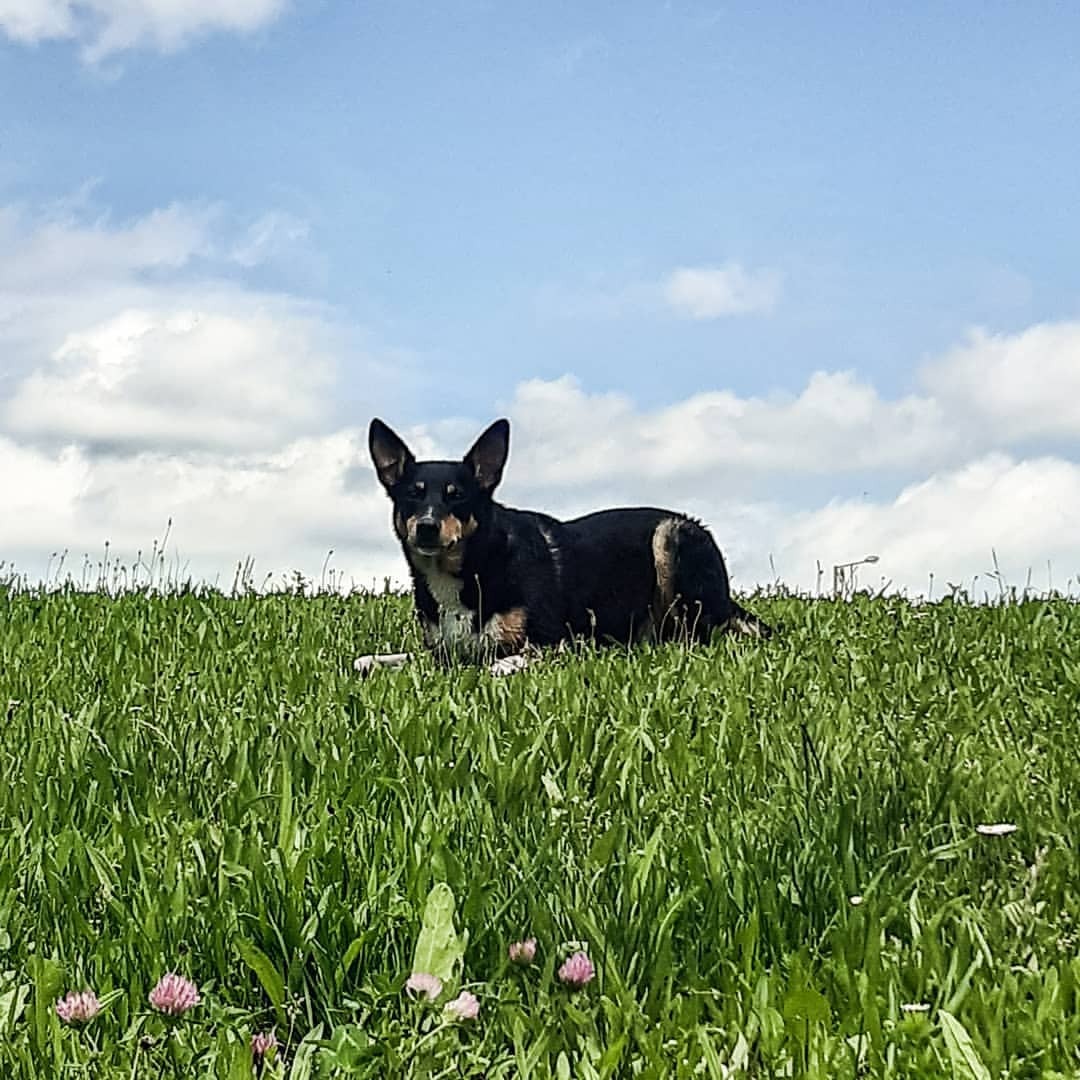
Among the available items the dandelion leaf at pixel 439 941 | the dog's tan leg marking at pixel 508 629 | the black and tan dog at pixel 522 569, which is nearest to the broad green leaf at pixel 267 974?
the dandelion leaf at pixel 439 941

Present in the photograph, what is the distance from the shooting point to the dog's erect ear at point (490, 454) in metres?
9.27

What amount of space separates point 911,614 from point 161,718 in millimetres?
5793

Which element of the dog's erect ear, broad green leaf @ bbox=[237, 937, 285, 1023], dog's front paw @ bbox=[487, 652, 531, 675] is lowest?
broad green leaf @ bbox=[237, 937, 285, 1023]

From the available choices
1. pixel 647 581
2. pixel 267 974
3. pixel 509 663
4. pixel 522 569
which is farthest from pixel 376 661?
pixel 267 974

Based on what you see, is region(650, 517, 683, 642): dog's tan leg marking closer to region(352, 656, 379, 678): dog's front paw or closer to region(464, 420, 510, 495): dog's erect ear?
region(464, 420, 510, 495): dog's erect ear

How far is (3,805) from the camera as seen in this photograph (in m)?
4.56

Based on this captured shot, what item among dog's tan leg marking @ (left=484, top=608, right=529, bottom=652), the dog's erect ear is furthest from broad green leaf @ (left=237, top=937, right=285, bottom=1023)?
the dog's erect ear

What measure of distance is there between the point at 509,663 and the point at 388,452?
5.55 ft

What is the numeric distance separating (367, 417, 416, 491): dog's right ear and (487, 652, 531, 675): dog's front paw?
1435 mm

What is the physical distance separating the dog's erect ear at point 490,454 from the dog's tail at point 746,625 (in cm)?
195

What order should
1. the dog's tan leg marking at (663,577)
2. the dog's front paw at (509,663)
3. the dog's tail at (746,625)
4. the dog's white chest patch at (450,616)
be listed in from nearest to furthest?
the dog's front paw at (509,663) → the dog's white chest patch at (450,616) → the dog's tail at (746,625) → the dog's tan leg marking at (663,577)

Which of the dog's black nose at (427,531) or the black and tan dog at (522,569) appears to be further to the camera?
the black and tan dog at (522,569)

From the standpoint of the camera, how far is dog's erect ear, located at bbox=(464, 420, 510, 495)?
927cm

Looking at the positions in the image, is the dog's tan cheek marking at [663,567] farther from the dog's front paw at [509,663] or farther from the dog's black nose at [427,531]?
the dog's black nose at [427,531]
